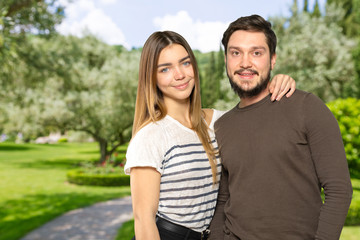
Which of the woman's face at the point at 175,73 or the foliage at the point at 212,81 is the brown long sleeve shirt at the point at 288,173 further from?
the foliage at the point at 212,81

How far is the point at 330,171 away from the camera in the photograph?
6.77 ft

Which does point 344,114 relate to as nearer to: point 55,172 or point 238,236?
point 238,236

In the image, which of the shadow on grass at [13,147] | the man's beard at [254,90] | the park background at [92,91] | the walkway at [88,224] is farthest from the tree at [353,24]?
the shadow on grass at [13,147]

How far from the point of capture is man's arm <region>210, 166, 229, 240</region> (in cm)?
254

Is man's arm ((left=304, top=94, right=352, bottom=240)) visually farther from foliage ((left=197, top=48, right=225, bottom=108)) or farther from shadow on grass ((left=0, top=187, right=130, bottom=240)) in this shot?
foliage ((left=197, top=48, right=225, bottom=108))

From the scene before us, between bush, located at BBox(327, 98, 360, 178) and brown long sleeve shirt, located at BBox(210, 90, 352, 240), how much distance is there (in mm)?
10295

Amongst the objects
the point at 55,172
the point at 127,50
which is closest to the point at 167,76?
the point at 55,172

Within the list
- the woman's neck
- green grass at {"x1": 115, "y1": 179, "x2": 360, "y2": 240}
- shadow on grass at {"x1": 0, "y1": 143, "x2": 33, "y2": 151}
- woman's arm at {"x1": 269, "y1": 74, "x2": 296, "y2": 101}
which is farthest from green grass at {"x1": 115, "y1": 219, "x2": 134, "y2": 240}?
shadow on grass at {"x1": 0, "y1": 143, "x2": 33, "y2": 151}

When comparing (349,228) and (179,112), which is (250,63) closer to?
(179,112)

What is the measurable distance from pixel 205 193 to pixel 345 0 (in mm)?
40631

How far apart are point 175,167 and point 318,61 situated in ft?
70.7

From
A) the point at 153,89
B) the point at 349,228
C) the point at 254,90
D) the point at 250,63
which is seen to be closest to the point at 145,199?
the point at 153,89

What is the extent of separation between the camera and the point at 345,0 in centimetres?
3681

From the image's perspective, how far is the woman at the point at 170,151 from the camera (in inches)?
87.7
